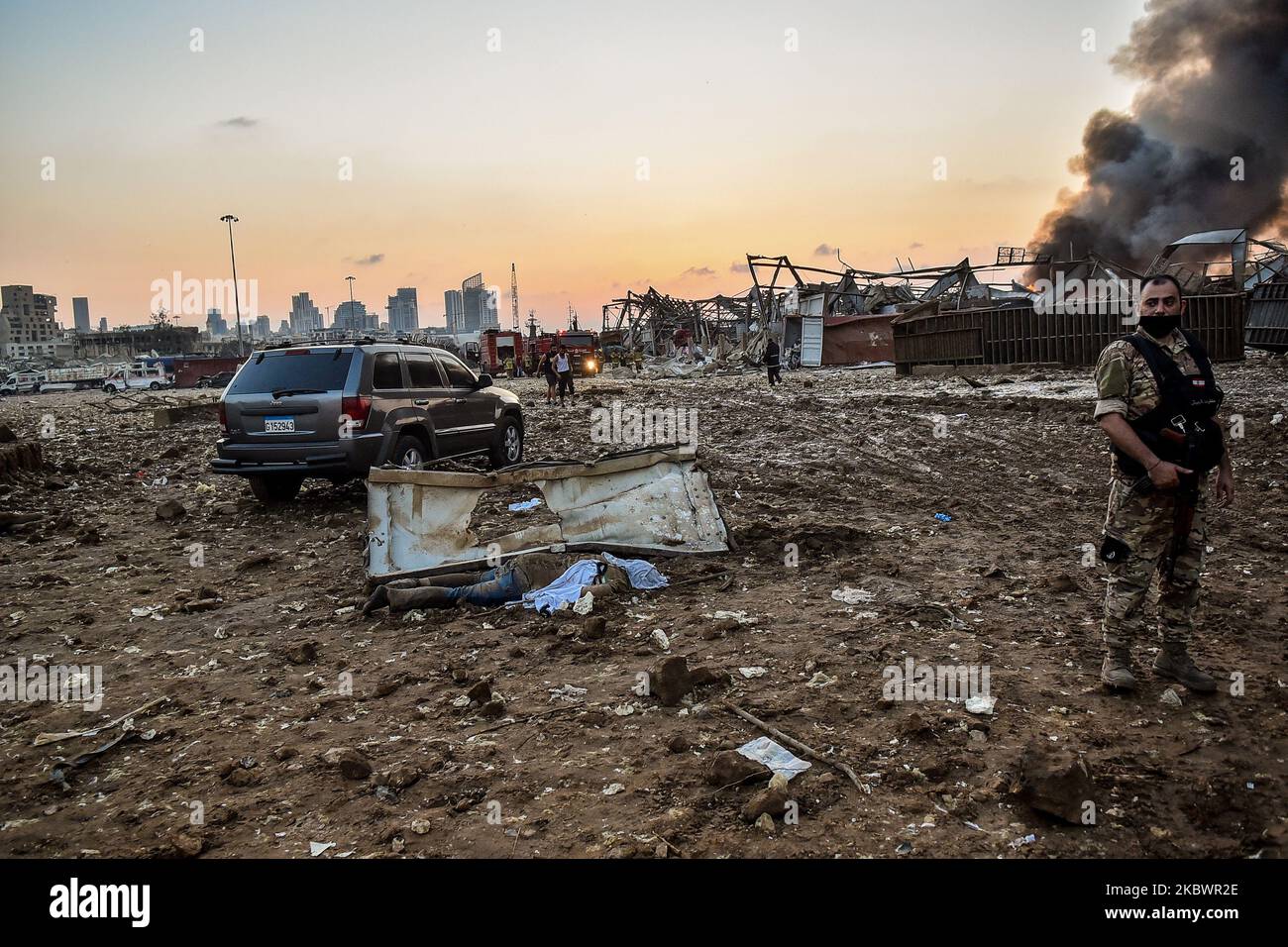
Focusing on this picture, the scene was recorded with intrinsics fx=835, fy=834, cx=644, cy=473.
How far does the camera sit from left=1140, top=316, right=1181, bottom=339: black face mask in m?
3.87

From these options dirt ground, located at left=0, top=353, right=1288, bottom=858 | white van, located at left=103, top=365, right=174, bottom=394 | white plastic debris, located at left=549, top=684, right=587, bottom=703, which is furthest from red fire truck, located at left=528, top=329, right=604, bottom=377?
white plastic debris, located at left=549, top=684, right=587, bottom=703

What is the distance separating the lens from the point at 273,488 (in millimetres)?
9531

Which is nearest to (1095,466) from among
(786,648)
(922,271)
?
(786,648)

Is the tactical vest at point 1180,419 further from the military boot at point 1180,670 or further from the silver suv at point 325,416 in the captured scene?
the silver suv at point 325,416

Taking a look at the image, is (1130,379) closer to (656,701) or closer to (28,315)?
(656,701)

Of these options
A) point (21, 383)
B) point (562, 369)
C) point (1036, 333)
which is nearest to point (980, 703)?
point (562, 369)

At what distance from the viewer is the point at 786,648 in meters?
4.72

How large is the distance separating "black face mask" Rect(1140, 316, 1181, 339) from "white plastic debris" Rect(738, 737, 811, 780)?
259cm

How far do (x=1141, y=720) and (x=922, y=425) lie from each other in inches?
453

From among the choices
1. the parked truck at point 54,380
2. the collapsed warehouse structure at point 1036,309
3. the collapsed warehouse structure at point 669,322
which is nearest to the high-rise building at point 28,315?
the parked truck at point 54,380

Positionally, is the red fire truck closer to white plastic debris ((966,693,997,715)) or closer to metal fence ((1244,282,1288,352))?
metal fence ((1244,282,1288,352))

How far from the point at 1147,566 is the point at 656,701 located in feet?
7.85
